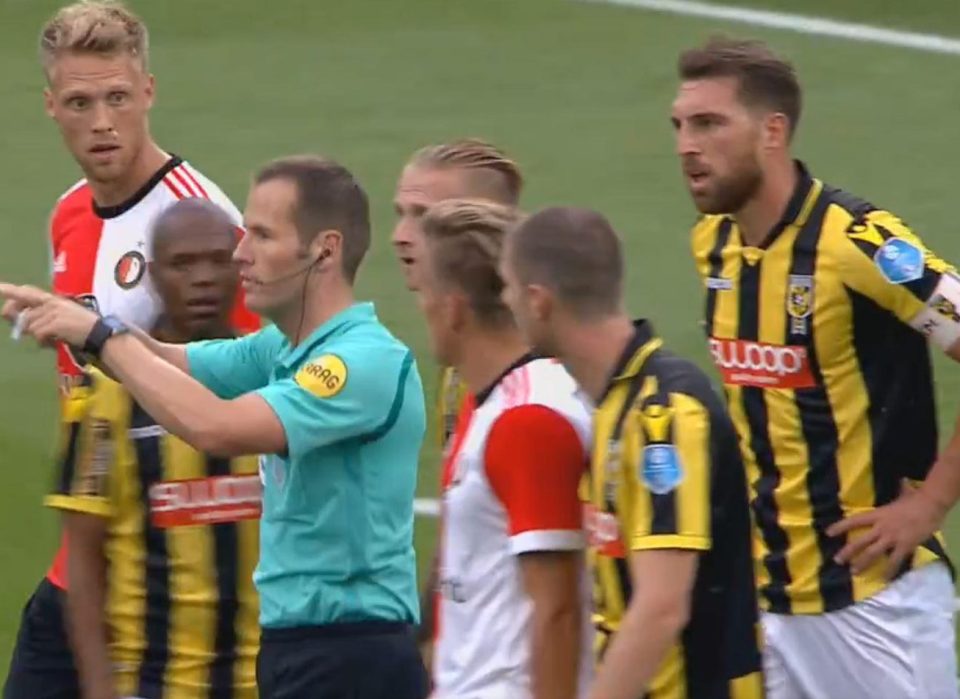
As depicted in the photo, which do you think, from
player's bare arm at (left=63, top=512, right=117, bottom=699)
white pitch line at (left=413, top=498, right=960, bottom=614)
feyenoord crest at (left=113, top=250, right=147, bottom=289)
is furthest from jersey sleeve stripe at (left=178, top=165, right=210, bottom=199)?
white pitch line at (left=413, top=498, right=960, bottom=614)

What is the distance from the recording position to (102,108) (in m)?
7.52

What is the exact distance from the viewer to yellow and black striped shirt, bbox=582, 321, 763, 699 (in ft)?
17.1

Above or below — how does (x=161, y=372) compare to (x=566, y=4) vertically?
below

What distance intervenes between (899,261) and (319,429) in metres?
1.60

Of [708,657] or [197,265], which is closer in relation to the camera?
[708,657]

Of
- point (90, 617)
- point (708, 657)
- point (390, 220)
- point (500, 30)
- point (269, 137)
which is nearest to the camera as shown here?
point (708, 657)

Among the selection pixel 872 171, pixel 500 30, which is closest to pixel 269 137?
pixel 500 30

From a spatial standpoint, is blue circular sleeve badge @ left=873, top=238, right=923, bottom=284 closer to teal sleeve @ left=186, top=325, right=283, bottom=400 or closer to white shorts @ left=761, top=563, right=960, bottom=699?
white shorts @ left=761, top=563, right=960, bottom=699

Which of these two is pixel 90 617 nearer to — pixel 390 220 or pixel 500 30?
pixel 390 220

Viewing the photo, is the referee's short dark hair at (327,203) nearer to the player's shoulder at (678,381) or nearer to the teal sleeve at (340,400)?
the teal sleeve at (340,400)

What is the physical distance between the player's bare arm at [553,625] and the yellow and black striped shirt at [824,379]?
1.56 metres

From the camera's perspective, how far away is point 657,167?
13.7 m

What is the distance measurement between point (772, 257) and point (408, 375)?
1.23 metres

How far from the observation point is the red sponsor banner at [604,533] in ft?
17.5
